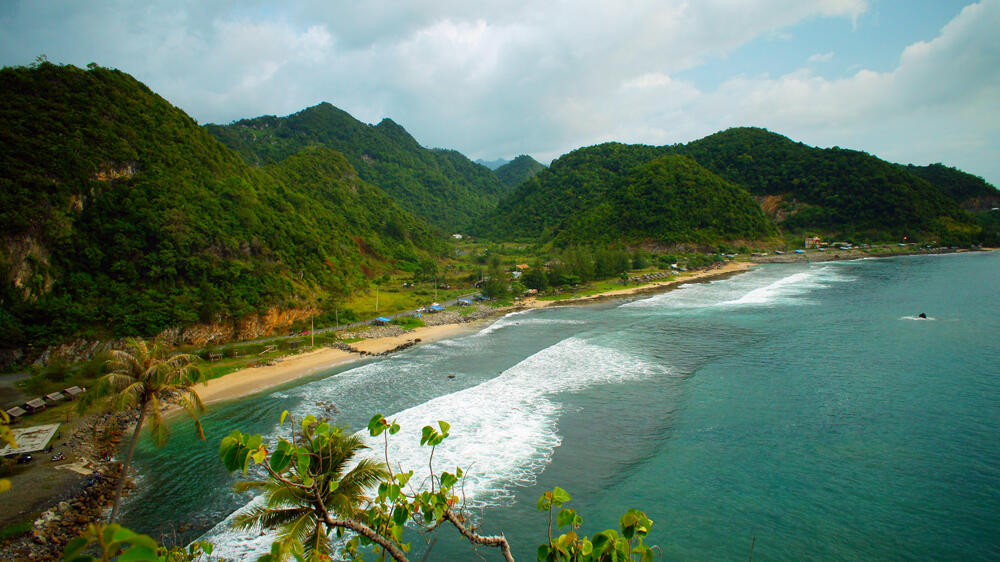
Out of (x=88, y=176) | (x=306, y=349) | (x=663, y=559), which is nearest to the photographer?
(x=663, y=559)

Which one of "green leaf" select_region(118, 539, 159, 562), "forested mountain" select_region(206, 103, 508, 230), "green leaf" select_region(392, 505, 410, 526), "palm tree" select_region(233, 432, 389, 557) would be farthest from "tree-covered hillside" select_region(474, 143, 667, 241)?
"green leaf" select_region(118, 539, 159, 562)

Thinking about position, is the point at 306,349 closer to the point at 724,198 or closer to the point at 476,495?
the point at 476,495

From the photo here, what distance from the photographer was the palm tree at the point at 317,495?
253 inches

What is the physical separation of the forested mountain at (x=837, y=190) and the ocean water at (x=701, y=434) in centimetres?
8610

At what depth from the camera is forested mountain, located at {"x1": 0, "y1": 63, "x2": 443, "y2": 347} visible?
3027cm

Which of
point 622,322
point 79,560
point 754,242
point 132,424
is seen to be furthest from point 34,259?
point 754,242

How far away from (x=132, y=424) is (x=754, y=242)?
11654 centimetres

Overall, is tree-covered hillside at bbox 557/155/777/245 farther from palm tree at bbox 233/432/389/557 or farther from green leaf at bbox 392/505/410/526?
green leaf at bbox 392/505/410/526

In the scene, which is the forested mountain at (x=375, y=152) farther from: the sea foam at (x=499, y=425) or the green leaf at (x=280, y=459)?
the green leaf at (x=280, y=459)

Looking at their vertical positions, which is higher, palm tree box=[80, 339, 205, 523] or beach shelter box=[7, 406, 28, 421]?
palm tree box=[80, 339, 205, 523]

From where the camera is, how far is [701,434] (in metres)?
21.2

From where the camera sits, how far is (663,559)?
45.1 ft

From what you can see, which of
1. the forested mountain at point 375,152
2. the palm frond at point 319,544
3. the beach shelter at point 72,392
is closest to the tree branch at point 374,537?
the palm frond at point 319,544

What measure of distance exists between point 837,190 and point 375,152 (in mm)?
140146
